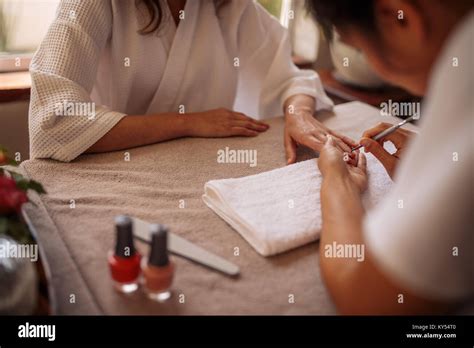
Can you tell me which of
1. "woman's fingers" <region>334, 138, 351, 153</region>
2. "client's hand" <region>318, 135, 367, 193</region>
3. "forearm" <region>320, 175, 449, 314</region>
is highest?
"woman's fingers" <region>334, 138, 351, 153</region>

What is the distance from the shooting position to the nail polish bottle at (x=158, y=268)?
604 mm

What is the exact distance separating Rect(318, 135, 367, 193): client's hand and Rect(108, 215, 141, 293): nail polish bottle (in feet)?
1.24

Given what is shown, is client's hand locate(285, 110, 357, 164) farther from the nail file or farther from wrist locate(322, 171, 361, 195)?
the nail file

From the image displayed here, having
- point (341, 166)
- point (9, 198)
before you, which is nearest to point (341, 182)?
point (341, 166)

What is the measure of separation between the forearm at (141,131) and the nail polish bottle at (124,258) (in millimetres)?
397

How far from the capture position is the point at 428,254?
0.43 metres

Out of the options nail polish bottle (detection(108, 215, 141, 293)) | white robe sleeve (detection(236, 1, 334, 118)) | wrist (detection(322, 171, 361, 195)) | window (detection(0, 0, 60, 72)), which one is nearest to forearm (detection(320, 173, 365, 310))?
wrist (detection(322, 171, 361, 195))

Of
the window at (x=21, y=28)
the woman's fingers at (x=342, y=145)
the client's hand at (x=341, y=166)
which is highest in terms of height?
the window at (x=21, y=28)

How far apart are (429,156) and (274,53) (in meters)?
0.95

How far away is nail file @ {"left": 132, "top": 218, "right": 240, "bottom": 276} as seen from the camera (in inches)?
27.5

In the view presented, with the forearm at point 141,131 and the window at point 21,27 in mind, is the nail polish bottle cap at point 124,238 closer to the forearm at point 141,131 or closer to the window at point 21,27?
the forearm at point 141,131

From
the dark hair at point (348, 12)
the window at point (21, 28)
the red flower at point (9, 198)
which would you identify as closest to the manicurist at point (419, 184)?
the dark hair at point (348, 12)
